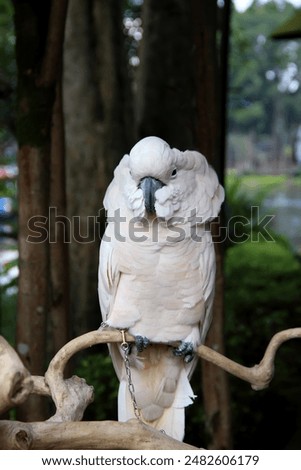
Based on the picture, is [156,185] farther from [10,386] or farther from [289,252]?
[289,252]

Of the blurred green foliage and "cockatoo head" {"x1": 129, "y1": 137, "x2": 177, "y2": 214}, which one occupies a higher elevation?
"cockatoo head" {"x1": 129, "y1": 137, "x2": 177, "y2": 214}

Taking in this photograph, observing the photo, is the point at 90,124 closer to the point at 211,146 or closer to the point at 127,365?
the point at 211,146

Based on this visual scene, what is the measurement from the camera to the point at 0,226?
4750mm

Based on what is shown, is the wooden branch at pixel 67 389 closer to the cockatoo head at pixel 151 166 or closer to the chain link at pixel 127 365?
the chain link at pixel 127 365

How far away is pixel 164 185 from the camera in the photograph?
1440 mm

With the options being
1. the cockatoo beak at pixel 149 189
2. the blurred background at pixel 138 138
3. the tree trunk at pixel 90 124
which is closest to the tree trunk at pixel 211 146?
the blurred background at pixel 138 138

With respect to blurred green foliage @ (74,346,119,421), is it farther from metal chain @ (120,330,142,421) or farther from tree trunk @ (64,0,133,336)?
metal chain @ (120,330,142,421)

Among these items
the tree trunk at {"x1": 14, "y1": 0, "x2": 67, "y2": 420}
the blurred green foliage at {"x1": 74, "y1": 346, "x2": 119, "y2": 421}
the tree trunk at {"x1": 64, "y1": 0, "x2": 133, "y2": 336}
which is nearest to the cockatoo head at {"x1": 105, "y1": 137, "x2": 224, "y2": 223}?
the tree trunk at {"x1": 14, "y1": 0, "x2": 67, "y2": 420}

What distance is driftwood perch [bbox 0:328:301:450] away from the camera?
117 centimetres

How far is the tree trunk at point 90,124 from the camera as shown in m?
3.45

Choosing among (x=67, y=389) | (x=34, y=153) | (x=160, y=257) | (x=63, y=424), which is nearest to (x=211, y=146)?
(x=34, y=153)

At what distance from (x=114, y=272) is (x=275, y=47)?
5.48 metres

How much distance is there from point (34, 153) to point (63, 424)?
97 cm

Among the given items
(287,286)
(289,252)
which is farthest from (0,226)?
(289,252)
